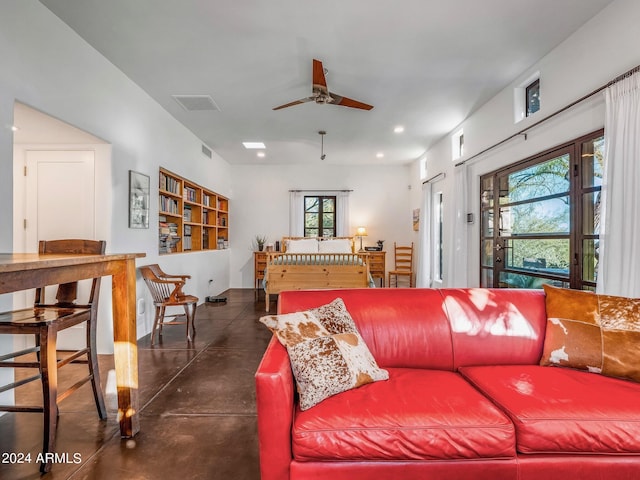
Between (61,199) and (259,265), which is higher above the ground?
(61,199)

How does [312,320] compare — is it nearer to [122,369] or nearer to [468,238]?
[122,369]

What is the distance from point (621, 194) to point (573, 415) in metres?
1.82

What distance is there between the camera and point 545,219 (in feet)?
10.9

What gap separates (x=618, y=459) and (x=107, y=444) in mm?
2379

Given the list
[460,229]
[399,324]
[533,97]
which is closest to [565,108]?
[533,97]

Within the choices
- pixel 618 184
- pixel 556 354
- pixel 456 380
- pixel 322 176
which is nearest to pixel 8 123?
pixel 456 380

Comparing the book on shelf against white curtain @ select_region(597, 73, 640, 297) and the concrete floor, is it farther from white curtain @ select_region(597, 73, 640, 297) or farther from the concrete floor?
white curtain @ select_region(597, 73, 640, 297)

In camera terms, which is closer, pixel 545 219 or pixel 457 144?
pixel 545 219

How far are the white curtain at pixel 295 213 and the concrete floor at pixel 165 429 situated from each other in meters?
4.51

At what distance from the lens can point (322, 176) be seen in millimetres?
7539

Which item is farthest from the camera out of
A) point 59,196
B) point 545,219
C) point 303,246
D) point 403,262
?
point 403,262

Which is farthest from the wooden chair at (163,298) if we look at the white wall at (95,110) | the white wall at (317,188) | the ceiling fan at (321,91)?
the white wall at (317,188)

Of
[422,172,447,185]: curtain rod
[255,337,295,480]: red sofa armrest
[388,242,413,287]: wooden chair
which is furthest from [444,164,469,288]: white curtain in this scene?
[255,337,295,480]: red sofa armrest

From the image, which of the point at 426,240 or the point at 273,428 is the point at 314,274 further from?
the point at 273,428
